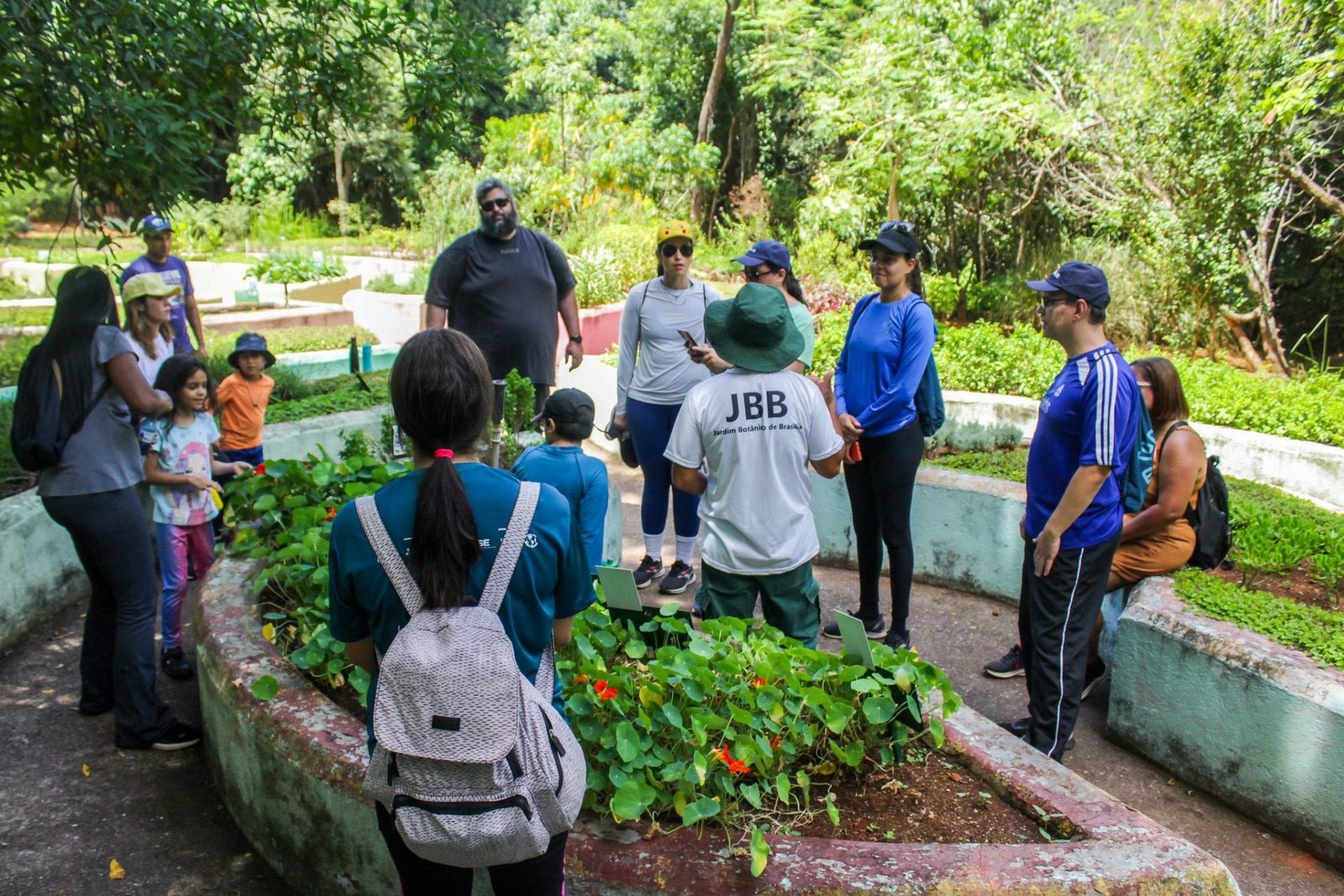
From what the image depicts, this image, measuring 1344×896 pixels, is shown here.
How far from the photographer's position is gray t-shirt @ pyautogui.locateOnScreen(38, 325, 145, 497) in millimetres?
3600

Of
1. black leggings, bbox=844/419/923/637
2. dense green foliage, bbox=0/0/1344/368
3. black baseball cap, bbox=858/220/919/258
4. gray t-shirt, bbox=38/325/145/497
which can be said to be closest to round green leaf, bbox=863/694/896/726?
black leggings, bbox=844/419/923/637

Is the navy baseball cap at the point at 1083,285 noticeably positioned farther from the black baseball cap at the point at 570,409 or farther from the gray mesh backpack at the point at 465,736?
the gray mesh backpack at the point at 465,736

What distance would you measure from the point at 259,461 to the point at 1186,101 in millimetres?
8049

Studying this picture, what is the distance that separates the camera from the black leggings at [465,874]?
1.97m

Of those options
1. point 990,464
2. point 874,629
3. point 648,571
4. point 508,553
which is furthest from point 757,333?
point 990,464

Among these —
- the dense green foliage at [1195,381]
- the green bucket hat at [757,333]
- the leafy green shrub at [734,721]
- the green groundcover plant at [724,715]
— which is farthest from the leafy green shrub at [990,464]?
the leafy green shrub at [734,721]

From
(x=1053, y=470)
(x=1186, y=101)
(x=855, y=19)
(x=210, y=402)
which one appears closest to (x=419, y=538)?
(x=1053, y=470)

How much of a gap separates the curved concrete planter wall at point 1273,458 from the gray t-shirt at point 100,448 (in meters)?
5.48

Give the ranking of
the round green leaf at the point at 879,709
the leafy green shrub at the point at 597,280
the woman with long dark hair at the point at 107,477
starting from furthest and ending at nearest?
the leafy green shrub at the point at 597,280 < the woman with long dark hair at the point at 107,477 < the round green leaf at the point at 879,709

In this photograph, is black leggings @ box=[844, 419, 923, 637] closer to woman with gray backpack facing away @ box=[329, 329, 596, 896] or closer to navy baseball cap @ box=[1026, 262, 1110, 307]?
navy baseball cap @ box=[1026, 262, 1110, 307]

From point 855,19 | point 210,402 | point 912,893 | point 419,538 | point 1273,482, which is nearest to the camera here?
point 419,538

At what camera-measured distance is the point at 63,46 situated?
3.71 meters

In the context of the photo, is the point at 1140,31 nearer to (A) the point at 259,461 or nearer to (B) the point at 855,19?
(B) the point at 855,19

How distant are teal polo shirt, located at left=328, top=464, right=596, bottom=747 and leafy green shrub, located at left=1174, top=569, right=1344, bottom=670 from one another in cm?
296
